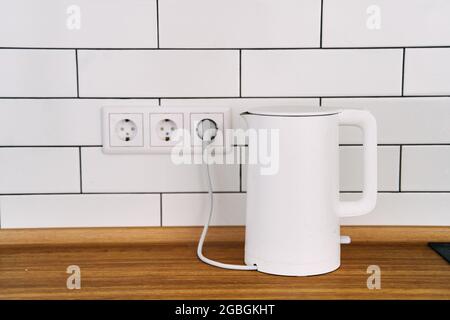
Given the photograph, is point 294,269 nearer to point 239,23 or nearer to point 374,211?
point 374,211

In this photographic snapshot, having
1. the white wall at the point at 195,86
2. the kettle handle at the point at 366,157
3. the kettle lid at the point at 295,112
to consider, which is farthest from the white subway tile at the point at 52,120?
the kettle handle at the point at 366,157

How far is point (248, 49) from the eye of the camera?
0.97 metres

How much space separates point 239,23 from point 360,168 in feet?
1.07

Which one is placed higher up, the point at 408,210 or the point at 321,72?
the point at 321,72

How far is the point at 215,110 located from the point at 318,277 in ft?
1.09

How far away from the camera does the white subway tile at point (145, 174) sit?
0.99 m

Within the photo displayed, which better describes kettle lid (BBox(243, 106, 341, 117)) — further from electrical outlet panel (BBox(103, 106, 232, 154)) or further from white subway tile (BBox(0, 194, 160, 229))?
white subway tile (BBox(0, 194, 160, 229))

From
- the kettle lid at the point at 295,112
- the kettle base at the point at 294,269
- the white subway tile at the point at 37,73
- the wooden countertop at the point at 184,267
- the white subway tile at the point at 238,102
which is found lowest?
the wooden countertop at the point at 184,267

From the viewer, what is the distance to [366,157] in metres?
0.85

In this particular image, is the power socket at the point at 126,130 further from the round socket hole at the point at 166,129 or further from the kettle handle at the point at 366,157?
the kettle handle at the point at 366,157

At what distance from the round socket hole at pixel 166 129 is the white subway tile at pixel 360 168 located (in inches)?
5.1

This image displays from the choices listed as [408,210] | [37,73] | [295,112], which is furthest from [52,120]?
[408,210]
